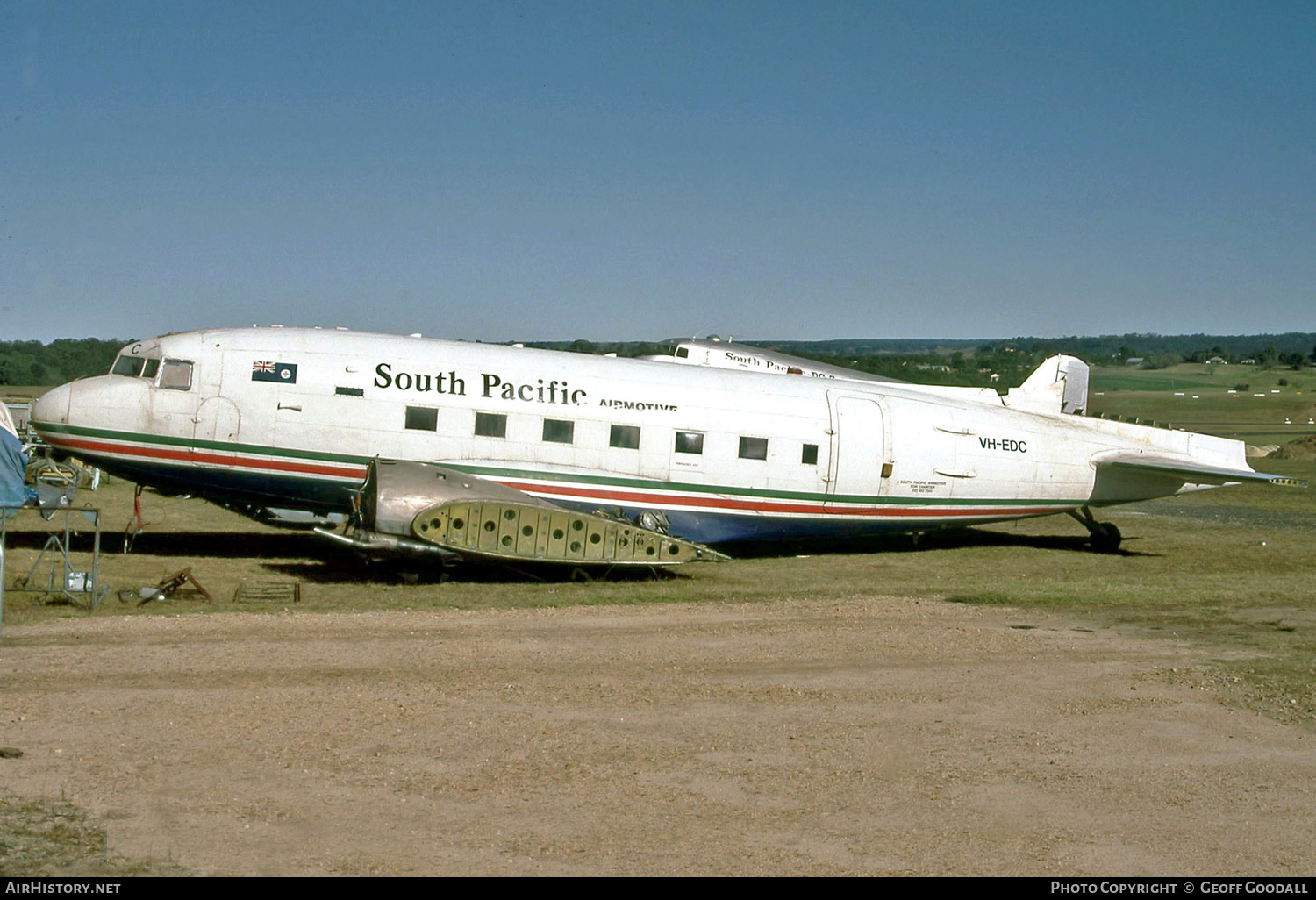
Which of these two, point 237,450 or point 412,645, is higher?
point 237,450

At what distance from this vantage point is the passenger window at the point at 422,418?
21125mm

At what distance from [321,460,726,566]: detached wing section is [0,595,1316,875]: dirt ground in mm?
3176

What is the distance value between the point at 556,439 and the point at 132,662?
1007cm

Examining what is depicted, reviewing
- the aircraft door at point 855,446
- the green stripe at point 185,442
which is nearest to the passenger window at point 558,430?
the green stripe at point 185,442

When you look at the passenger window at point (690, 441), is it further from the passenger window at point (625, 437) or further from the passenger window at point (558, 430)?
the passenger window at point (558, 430)

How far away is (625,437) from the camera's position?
22141 millimetres

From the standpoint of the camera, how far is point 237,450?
20.6 m

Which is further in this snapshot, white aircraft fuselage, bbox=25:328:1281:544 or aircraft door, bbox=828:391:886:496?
aircraft door, bbox=828:391:886:496

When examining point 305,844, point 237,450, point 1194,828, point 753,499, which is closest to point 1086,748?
point 1194,828

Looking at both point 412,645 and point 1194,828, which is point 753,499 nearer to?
point 412,645

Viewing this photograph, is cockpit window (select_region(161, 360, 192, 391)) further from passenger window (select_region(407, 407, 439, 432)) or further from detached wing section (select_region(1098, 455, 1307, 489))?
detached wing section (select_region(1098, 455, 1307, 489))

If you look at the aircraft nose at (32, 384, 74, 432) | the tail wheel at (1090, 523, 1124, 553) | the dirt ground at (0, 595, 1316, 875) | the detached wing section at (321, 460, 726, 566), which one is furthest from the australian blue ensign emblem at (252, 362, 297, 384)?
the tail wheel at (1090, 523, 1124, 553)

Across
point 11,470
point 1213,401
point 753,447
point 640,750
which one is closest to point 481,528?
point 753,447

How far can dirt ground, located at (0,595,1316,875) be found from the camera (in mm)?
8352
